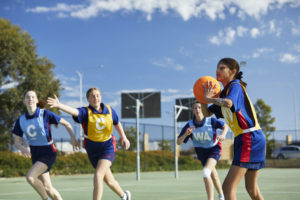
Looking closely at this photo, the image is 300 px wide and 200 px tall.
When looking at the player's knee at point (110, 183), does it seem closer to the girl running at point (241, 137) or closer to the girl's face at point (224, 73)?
the girl running at point (241, 137)

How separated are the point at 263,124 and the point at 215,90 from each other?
4175cm

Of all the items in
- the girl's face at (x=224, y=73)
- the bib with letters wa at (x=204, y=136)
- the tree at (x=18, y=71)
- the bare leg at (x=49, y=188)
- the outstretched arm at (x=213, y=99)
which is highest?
the tree at (x=18, y=71)

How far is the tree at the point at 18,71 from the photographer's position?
27500 mm

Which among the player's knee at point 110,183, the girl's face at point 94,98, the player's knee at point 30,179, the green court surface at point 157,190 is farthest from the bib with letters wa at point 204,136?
the player's knee at point 30,179

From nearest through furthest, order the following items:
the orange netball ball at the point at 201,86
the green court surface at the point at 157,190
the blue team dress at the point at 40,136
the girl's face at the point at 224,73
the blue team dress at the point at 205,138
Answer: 1. the girl's face at the point at 224,73
2. the orange netball ball at the point at 201,86
3. the blue team dress at the point at 40,136
4. the blue team dress at the point at 205,138
5. the green court surface at the point at 157,190

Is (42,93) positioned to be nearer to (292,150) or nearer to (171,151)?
(171,151)

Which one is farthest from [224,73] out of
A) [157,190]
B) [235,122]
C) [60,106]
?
[157,190]

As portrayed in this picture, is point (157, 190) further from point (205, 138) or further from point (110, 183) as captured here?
point (110, 183)

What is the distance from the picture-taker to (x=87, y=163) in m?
23.0

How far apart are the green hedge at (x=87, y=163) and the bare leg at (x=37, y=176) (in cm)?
1370

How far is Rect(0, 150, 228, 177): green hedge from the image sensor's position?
19.6 m

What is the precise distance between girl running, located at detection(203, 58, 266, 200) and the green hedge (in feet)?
53.5

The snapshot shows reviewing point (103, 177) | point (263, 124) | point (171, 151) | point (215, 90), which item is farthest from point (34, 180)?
point (263, 124)

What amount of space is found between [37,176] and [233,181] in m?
3.12
